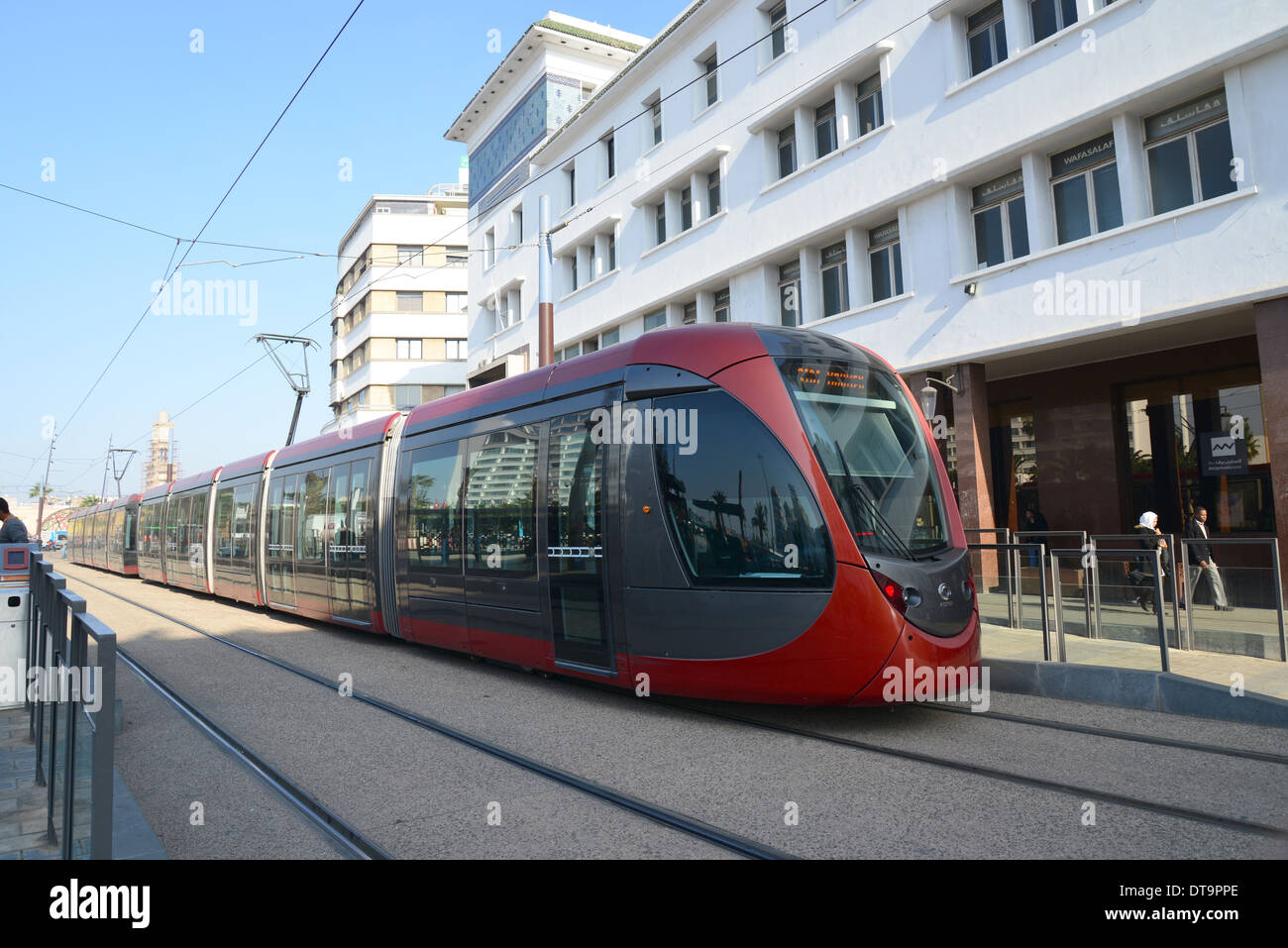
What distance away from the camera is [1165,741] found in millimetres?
5945

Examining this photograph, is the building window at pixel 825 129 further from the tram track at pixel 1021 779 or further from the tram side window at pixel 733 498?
→ the tram track at pixel 1021 779

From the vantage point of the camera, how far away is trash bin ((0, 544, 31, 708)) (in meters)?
7.30

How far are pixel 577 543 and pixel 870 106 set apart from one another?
13869 mm

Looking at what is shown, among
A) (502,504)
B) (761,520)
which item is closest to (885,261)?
(502,504)

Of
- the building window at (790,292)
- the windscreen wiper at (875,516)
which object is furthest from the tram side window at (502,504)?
the building window at (790,292)

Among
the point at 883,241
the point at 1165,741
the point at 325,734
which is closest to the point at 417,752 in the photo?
the point at 325,734

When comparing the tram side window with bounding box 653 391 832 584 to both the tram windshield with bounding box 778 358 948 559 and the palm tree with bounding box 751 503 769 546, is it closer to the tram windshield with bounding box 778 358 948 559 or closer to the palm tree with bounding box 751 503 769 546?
the palm tree with bounding box 751 503 769 546

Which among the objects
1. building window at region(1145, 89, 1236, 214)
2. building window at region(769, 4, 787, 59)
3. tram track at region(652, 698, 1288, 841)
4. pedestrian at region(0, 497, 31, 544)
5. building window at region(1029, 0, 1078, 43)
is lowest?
tram track at region(652, 698, 1288, 841)

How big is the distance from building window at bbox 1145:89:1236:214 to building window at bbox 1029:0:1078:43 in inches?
92.2

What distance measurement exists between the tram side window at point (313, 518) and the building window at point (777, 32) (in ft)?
46.0

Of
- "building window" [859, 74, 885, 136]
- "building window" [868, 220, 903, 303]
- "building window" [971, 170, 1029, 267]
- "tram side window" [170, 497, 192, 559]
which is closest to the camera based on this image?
"building window" [971, 170, 1029, 267]

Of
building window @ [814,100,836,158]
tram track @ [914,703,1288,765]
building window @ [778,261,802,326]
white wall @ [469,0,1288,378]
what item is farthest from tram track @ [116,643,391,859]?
building window @ [814,100,836,158]

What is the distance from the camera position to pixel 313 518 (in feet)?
44.3
